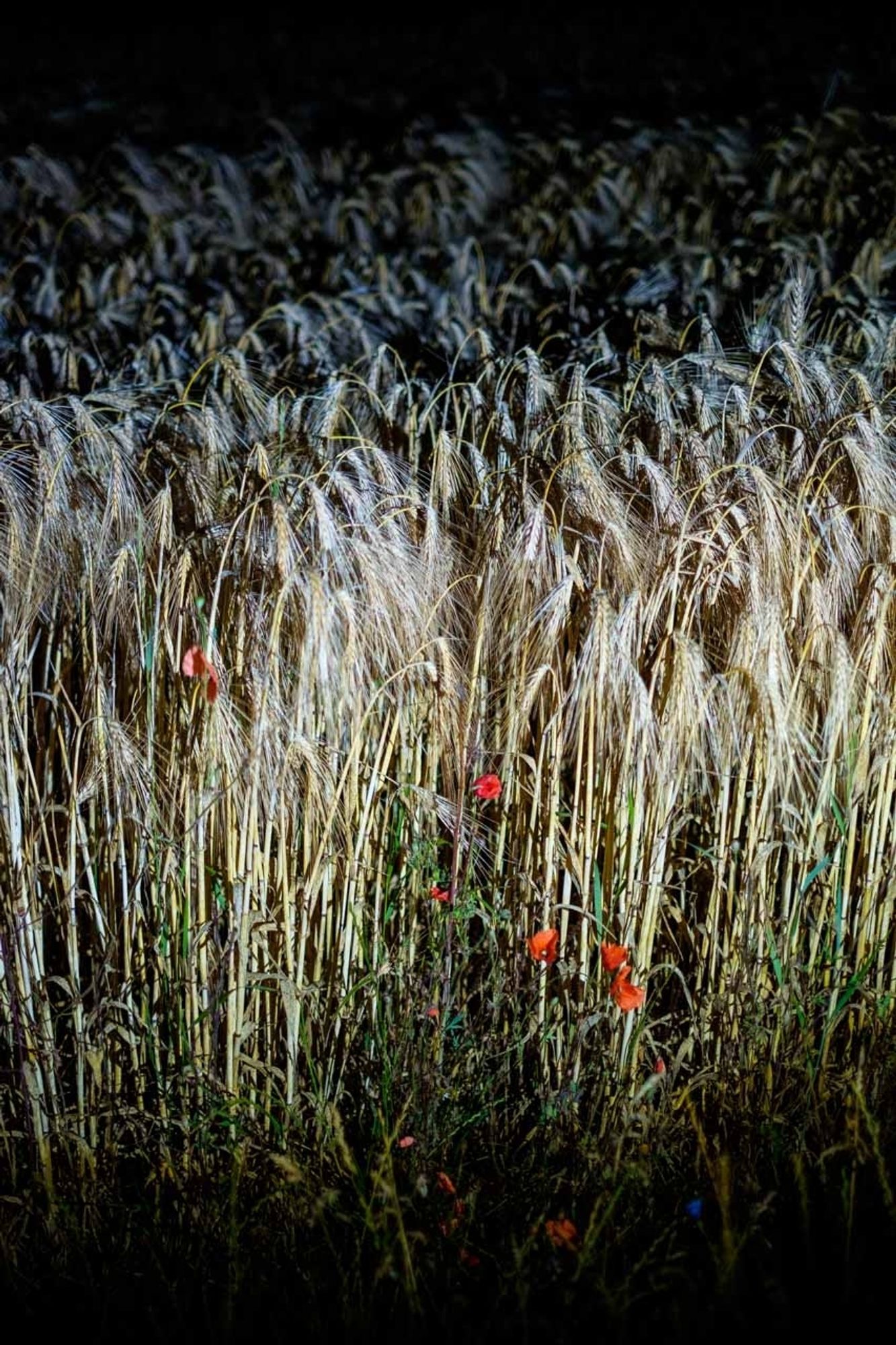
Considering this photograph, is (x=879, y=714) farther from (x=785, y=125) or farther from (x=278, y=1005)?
(x=785, y=125)

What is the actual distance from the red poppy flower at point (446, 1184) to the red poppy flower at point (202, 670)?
623 millimetres

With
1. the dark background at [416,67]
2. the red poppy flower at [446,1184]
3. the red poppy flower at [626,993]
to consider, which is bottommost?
the red poppy flower at [446,1184]

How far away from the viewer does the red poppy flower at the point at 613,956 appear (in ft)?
4.82

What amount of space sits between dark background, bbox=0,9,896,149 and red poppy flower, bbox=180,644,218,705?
359 cm

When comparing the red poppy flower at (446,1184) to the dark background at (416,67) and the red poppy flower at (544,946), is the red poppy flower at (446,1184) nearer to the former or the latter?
the red poppy flower at (544,946)

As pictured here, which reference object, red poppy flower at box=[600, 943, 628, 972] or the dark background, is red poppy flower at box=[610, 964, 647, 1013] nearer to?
red poppy flower at box=[600, 943, 628, 972]

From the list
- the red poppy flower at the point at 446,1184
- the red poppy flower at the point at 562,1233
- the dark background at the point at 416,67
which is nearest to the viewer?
the red poppy flower at the point at 562,1233

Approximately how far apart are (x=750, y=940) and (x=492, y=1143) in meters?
0.42

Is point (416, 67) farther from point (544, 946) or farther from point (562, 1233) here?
point (562, 1233)

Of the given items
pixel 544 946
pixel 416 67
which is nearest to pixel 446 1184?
pixel 544 946

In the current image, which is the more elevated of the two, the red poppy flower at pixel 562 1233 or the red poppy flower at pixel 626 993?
the red poppy flower at pixel 626 993

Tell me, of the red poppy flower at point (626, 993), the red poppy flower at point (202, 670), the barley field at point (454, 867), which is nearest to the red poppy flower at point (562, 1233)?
the barley field at point (454, 867)

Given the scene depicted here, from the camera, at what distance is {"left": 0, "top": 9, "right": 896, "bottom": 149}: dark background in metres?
5.14

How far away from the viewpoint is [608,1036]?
5.21 ft
